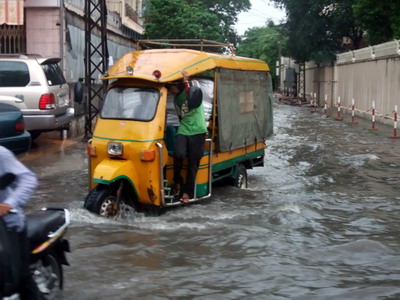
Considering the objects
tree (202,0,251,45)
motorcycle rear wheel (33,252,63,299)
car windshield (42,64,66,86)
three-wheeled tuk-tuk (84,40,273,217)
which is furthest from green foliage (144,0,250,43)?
motorcycle rear wheel (33,252,63,299)

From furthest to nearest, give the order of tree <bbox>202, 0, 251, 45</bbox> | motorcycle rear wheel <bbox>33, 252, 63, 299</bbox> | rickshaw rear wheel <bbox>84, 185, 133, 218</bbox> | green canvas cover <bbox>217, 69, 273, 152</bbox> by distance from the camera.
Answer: tree <bbox>202, 0, 251, 45</bbox>
green canvas cover <bbox>217, 69, 273, 152</bbox>
rickshaw rear wheel <bbox>84, 185, 133, 218</bbox>
motorcycle rear wheel <bbox>33, 252, 63, 299</bbox>

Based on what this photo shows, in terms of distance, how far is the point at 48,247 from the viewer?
4641mm

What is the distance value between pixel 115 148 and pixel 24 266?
4.06 meters

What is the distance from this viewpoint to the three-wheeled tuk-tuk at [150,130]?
315 inches

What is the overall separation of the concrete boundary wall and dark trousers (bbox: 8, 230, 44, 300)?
21.3 metres

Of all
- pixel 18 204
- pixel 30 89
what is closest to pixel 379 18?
pixel 30 89

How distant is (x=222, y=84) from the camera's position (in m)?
9.55

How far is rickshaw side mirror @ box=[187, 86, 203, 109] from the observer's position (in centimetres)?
815

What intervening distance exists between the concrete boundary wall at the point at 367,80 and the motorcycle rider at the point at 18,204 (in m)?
A: 21.2

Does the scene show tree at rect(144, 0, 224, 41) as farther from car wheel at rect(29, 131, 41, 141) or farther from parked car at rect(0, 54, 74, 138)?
parked car at rect(0, 54, 74, 138)

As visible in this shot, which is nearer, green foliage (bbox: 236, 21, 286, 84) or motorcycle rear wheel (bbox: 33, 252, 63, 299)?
motorcycle rear wheel (bbox: 33, 252, 63, 299)

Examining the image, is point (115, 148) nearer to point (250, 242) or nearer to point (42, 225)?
point (250, 242)

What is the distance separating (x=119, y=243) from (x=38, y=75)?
6569mm

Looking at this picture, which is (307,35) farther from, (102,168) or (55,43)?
(102,168)
